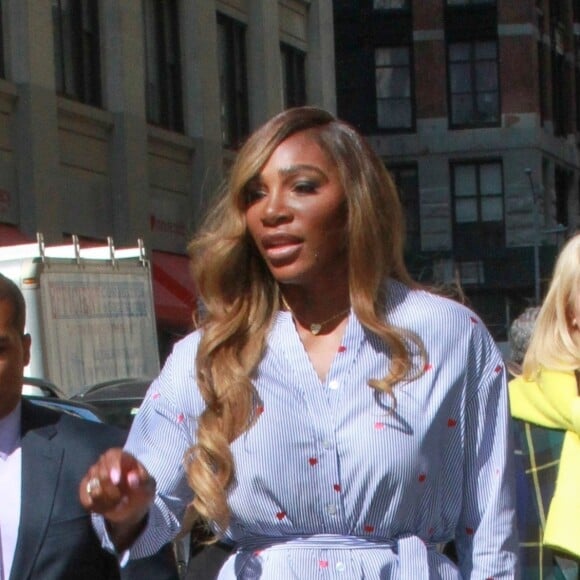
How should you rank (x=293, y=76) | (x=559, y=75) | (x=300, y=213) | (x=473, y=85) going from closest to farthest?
(x=300, y=213) < (x=293, y=76) < (x=473, y=85) < (x=559, y=75)

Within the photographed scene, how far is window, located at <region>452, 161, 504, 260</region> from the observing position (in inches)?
2203

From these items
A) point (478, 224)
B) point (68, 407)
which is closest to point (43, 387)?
point (68, 407)

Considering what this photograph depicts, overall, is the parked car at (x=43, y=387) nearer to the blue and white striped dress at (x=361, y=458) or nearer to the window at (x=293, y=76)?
the blue and white striped dress at (x=361, y=458)

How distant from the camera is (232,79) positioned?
3241 cm

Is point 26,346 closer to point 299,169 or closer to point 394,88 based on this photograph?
point 299,169

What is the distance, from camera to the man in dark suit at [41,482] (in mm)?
3887

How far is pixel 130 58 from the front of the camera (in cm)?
2720

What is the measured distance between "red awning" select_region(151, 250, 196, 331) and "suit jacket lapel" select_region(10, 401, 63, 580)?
21.3 m

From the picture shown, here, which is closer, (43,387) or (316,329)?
(316,329)

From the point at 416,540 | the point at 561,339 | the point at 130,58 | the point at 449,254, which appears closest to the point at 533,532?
the point at 561,339

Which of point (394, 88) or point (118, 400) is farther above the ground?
point (394, 88)

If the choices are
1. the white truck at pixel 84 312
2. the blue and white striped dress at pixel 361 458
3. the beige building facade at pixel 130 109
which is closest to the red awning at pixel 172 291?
the beige building facade at pixel 130 109

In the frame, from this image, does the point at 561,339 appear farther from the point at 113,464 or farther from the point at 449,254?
the point at 449,254

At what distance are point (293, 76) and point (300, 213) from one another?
1278 inches
